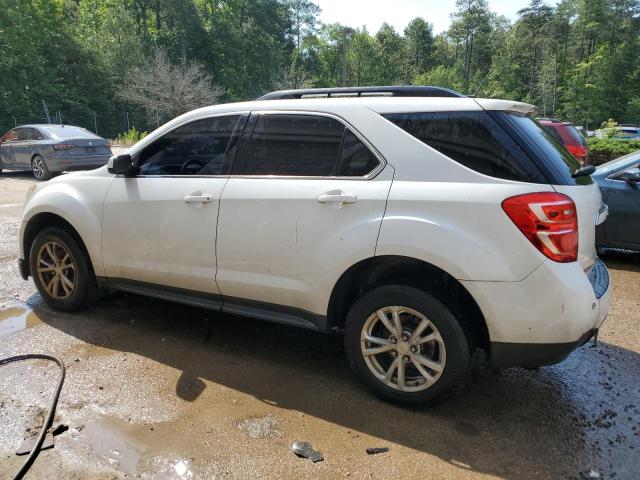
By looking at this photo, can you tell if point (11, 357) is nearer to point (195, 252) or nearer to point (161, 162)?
point (195, 252)

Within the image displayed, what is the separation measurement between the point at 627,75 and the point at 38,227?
67242 mm

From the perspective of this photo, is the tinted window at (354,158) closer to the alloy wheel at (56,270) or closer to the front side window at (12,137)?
the alloy wheel at (56,270)

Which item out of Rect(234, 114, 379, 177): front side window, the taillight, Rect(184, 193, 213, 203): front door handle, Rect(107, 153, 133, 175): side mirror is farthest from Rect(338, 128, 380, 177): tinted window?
the taillight

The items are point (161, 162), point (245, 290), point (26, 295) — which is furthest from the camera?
point (26, 295)

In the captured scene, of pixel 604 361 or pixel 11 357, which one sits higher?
pixel 11 357

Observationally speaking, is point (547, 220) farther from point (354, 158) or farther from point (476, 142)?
point (354, 158)

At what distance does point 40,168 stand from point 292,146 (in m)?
12.5

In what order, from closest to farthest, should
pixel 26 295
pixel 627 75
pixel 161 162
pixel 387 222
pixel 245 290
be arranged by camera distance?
1. pixel 387 222
2. pixel 245 290
3. pixel 161 162
4. pixel 26 295
5. pixel 627 75

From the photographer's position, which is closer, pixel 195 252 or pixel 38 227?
pixel 195 252

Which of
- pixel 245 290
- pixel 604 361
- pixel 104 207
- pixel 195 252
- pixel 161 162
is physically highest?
pixel 161 162

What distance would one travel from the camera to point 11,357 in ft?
12.0

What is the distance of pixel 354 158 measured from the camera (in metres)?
3.14

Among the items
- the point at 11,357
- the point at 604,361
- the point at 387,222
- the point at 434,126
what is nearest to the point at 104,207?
the point at 11,357

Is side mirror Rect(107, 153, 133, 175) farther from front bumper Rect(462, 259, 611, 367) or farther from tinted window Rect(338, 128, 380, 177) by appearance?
front bumper Rect(462, 259, 611, 367)
